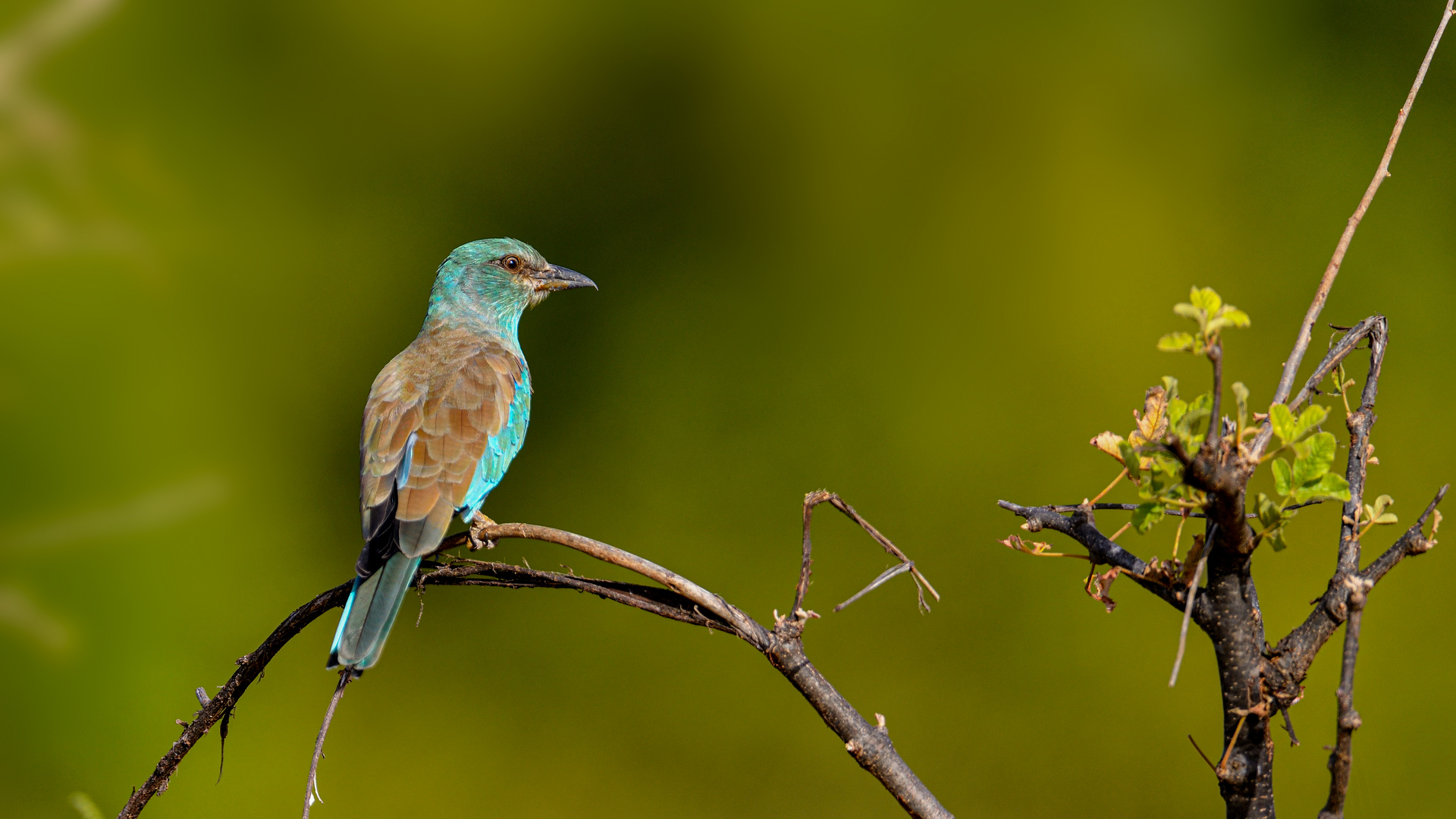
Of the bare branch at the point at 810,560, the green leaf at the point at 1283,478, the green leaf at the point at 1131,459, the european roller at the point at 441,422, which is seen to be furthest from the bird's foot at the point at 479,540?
the green leaf at the point at 1283,478

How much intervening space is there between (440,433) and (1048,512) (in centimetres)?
130

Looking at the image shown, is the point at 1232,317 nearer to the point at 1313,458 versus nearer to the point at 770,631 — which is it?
the point at 1313,458

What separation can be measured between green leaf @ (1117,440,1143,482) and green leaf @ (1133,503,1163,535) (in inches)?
1.0

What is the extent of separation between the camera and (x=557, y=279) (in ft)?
8.63

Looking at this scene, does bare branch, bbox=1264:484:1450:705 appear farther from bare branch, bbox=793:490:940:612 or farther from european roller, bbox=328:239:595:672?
european roller, bbox=328:239:595:672

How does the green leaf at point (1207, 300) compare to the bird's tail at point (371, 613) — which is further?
the bird's tail at point (371, 613)

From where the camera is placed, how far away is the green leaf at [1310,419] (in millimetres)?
810

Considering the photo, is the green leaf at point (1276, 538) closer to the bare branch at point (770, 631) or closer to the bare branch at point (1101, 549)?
the bare branch at point (1101, 549)

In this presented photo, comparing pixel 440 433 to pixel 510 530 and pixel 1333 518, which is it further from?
pixel 1333 518

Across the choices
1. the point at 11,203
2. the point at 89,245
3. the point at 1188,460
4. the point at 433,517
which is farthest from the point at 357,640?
the point at 11,203

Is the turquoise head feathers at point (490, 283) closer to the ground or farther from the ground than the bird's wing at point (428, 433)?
farther from the ground

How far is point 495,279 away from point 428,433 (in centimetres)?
68

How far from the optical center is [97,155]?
120 inches

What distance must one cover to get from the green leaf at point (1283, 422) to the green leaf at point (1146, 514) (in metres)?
0.11
